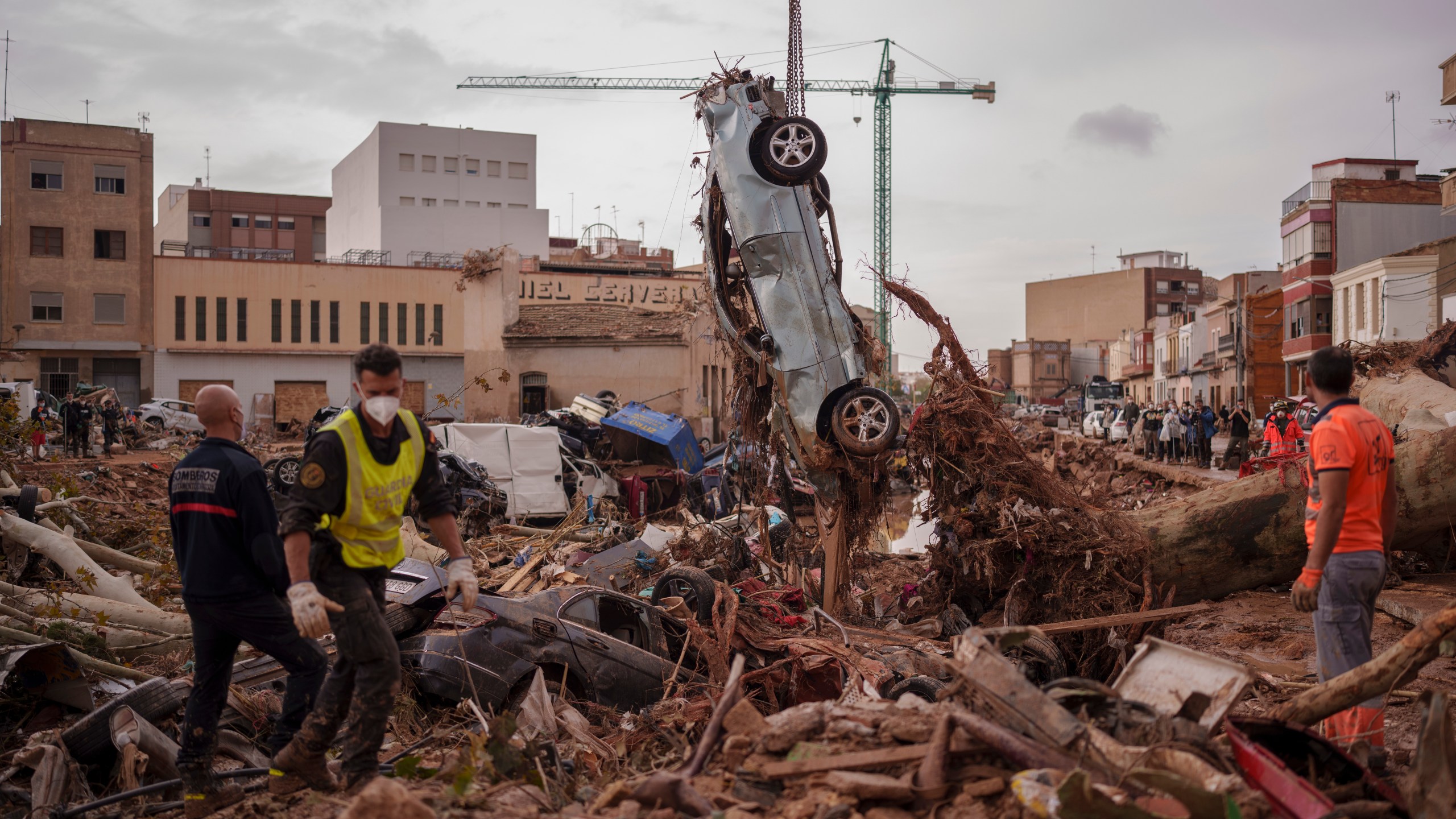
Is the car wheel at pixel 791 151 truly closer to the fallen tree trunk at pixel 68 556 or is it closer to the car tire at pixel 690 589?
the car tire at pixel 690 589

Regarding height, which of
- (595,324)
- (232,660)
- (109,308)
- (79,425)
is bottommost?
(232,660)

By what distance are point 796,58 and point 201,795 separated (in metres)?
9.00

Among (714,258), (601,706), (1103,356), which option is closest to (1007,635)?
(601,706)

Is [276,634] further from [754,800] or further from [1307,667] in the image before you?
[1307,667]

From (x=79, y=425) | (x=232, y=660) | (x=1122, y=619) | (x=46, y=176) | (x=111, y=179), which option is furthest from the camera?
(x=111, y=179)

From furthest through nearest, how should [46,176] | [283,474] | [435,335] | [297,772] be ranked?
1. [435,335]
2. [46,176]
3. [283,474]
4. [297,772]

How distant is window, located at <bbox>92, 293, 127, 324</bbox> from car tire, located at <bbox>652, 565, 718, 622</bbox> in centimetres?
4086

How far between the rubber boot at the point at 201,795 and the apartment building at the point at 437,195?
5506 cm

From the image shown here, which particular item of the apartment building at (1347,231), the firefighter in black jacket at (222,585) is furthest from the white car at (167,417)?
the apartment building at (1347,231)

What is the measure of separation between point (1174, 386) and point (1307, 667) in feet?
215

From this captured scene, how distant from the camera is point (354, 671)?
426 cm

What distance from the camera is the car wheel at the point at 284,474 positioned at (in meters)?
13.9

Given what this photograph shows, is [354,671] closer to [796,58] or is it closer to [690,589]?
[690,589]

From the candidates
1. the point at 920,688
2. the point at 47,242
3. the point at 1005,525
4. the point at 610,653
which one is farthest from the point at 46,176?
the point at 920,688
